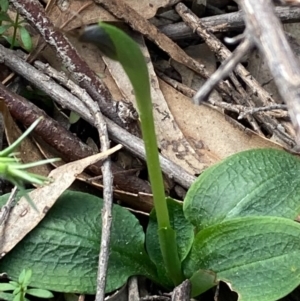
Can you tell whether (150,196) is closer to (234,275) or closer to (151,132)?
(234,275)

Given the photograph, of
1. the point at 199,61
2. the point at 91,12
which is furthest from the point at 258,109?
the point at 91,12

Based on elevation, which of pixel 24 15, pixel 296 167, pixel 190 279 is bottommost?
pixel 190 279

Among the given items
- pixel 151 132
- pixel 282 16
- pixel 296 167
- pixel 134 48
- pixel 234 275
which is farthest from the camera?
pixel 282 16

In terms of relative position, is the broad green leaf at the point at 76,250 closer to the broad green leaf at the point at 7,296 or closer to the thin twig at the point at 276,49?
the broad green leaf at the point at 7,296

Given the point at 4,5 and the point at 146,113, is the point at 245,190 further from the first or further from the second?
→ the point at 4,5

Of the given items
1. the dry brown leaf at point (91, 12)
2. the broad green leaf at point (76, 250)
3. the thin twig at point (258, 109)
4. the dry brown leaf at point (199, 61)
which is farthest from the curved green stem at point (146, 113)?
the dry brown leaf at point (91, 12)

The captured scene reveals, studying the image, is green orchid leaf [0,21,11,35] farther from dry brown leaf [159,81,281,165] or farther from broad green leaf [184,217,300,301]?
broad green leaf [184,217,300,301]

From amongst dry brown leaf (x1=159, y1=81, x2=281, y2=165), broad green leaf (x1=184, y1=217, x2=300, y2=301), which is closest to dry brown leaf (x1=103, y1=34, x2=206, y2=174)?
dry brown leaf (x1=159, y1=81, x2=281, y2=165)

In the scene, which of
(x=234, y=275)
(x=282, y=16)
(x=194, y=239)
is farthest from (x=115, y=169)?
(x=282, y=16)
